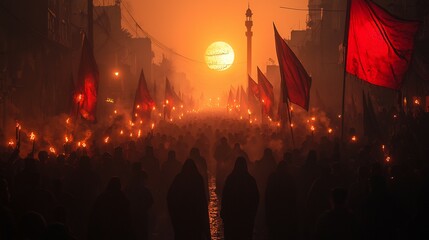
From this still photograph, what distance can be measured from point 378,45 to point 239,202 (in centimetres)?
601

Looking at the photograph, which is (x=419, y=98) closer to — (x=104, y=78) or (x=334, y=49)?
(x=334, y=49)

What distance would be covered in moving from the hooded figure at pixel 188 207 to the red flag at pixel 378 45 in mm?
5835

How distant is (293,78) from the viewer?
605 inches

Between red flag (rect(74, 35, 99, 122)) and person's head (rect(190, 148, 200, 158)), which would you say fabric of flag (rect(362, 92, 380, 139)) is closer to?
person's head (rect(190, 148, 200, 158))

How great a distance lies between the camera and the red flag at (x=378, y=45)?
1223 cm

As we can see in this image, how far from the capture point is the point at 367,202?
6945 millimetres

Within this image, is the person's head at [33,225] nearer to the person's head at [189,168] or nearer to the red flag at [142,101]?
the person's head at [189,168]

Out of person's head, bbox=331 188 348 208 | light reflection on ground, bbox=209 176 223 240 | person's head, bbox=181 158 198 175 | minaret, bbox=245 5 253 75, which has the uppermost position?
minaret, bbox=245 5 253 75

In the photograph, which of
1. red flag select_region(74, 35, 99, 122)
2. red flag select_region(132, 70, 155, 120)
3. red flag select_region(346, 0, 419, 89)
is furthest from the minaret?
red flag select_region(346, 0, 419, 89)

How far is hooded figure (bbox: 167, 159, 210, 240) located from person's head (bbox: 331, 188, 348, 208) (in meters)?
2.76

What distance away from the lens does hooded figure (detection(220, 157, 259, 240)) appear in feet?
28.2

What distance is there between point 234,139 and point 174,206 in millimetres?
10471

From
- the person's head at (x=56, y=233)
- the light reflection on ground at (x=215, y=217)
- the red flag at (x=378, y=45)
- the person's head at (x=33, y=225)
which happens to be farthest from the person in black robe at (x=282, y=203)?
the person's head at (x=56, y=233)

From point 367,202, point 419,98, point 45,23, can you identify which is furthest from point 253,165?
point 45,23
